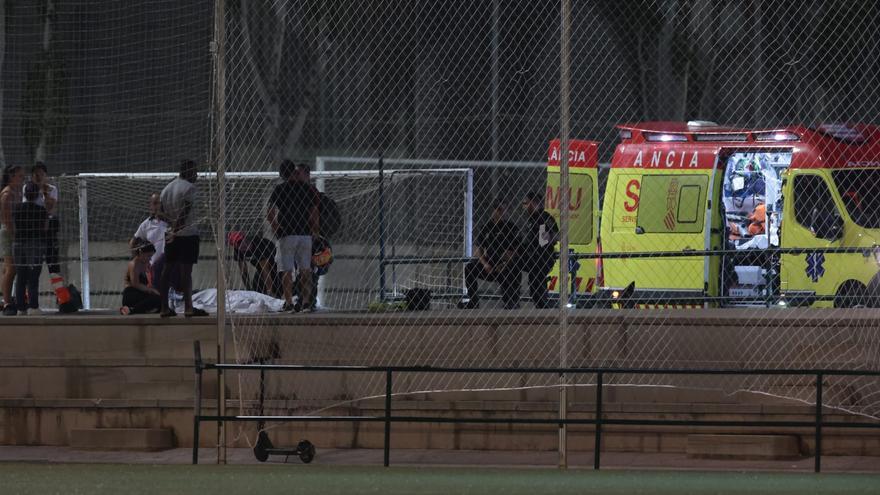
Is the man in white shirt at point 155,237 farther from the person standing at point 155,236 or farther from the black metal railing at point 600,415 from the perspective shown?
the black metal railing at point 600,415

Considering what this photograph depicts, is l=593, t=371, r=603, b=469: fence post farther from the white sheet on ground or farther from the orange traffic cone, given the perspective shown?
the orange traffic cone

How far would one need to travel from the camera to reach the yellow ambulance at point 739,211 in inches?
734

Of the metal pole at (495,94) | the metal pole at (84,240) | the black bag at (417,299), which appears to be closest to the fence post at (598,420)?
the black bag at (417,299)

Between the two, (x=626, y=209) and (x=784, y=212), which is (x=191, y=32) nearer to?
(x=626, y=209)

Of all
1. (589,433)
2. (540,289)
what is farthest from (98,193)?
(589,433)

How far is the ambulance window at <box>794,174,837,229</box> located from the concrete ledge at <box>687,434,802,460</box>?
5.29 metres

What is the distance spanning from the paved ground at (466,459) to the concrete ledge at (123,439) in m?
0.08

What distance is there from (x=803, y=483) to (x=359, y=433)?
14.3 feet

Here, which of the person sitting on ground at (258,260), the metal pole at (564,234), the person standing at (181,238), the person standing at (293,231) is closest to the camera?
the metal pole at (564,234)

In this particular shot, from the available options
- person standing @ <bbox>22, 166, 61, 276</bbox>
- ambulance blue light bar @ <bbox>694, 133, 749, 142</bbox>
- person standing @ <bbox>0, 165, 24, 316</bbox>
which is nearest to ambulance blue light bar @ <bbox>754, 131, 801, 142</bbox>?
ambulance blue light bar @ <bbox>694, 133, 749, 142</bbox>

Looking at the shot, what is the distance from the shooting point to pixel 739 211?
2019 cm

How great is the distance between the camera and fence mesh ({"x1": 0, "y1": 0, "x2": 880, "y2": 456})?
48.5 ft

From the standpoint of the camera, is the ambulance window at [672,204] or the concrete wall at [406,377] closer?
the concrete wall at [406,377]

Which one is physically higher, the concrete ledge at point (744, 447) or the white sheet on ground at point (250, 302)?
the white sheet on ground at point (250, 302)
